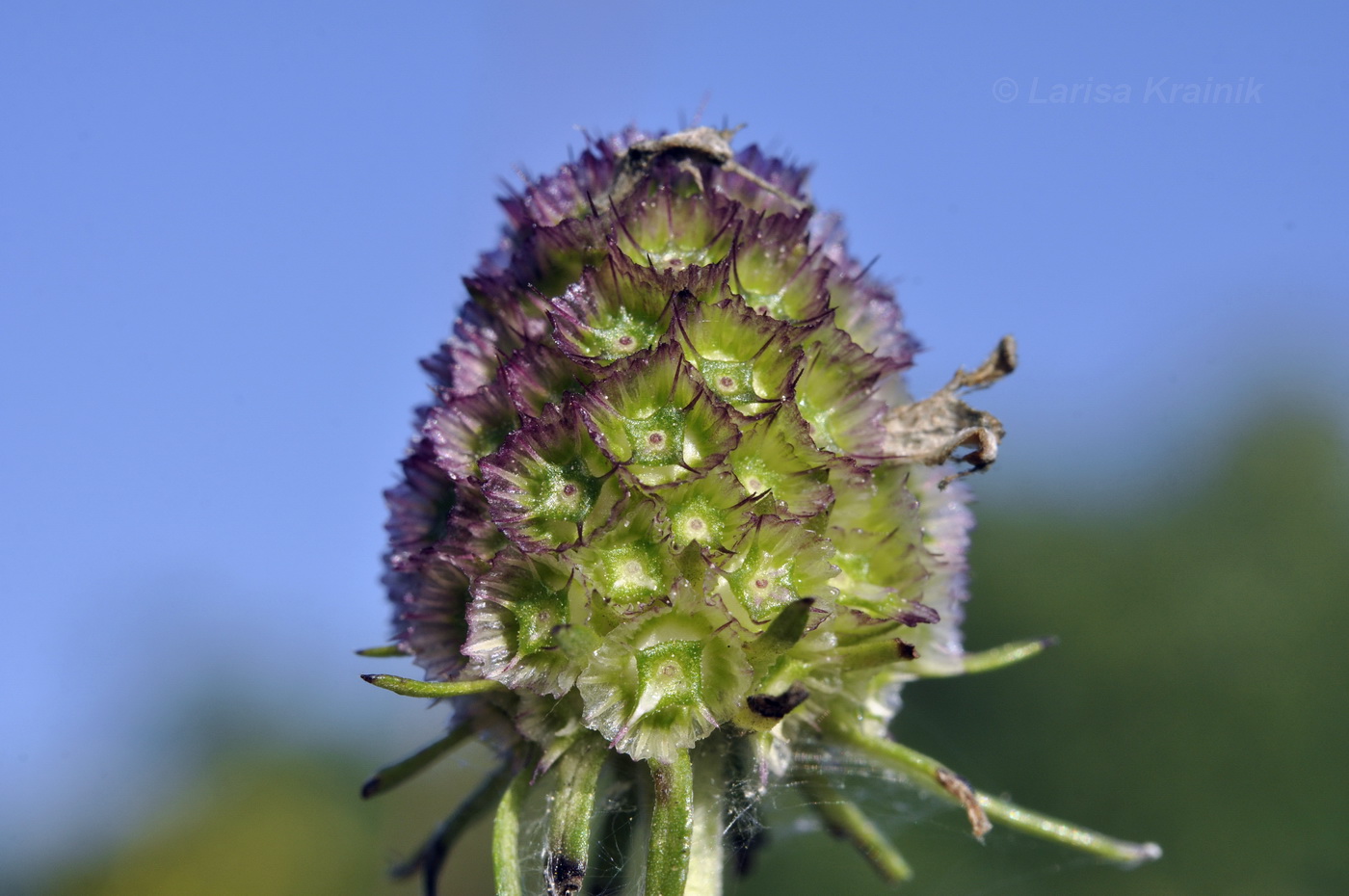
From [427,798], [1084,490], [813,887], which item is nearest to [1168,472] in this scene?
[1084,490]

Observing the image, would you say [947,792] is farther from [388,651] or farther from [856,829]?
[388,651]

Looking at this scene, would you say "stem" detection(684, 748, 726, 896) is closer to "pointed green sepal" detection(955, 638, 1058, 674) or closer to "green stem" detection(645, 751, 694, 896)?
"green stem" detection(645, 751, 694, 896)

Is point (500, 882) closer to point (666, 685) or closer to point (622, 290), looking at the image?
point (666, 685)

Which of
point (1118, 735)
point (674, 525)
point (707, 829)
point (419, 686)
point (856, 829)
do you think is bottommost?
point (1118, 735)

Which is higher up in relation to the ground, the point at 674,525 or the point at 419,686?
the point at 674,525

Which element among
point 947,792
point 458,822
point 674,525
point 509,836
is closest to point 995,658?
point 947,792
